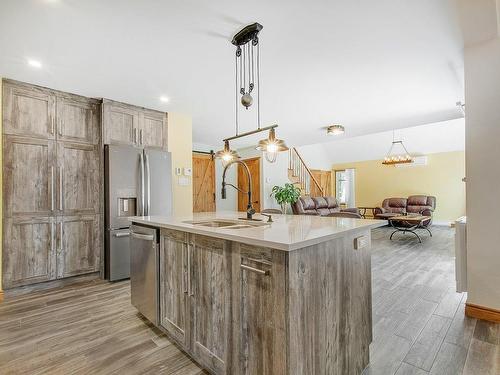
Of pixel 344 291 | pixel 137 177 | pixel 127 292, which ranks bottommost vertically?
pixel 127 292

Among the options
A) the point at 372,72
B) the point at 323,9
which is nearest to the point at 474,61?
the point at 372,72

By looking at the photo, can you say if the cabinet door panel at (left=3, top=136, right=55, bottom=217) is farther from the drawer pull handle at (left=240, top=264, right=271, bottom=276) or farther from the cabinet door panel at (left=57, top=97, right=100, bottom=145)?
the drawer pull handle at (left=240, top=264, right=271, bottom=276)

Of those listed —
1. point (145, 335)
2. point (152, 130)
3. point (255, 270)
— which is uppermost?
point (152, 130)

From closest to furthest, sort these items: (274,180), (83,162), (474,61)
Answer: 1. (474,61)
2. (83,162)
3. (274,180)

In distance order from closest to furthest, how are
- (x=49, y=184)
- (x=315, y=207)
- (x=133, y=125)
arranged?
(x=49, y=184) → (x=133, y=125) → (x=315, y=207)

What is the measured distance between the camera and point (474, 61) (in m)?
2.38

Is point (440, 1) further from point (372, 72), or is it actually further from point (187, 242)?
point (187, 242)

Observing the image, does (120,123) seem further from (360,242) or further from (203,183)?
(360,242)

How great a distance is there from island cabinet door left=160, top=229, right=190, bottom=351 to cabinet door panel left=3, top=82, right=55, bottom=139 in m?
2.36

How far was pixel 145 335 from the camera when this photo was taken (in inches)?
83.0

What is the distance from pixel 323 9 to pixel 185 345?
104 inches

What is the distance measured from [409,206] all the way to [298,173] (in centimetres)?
369

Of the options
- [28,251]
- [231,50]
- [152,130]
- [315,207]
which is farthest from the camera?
[315,207]

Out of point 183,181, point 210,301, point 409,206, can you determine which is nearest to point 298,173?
point 409,206
